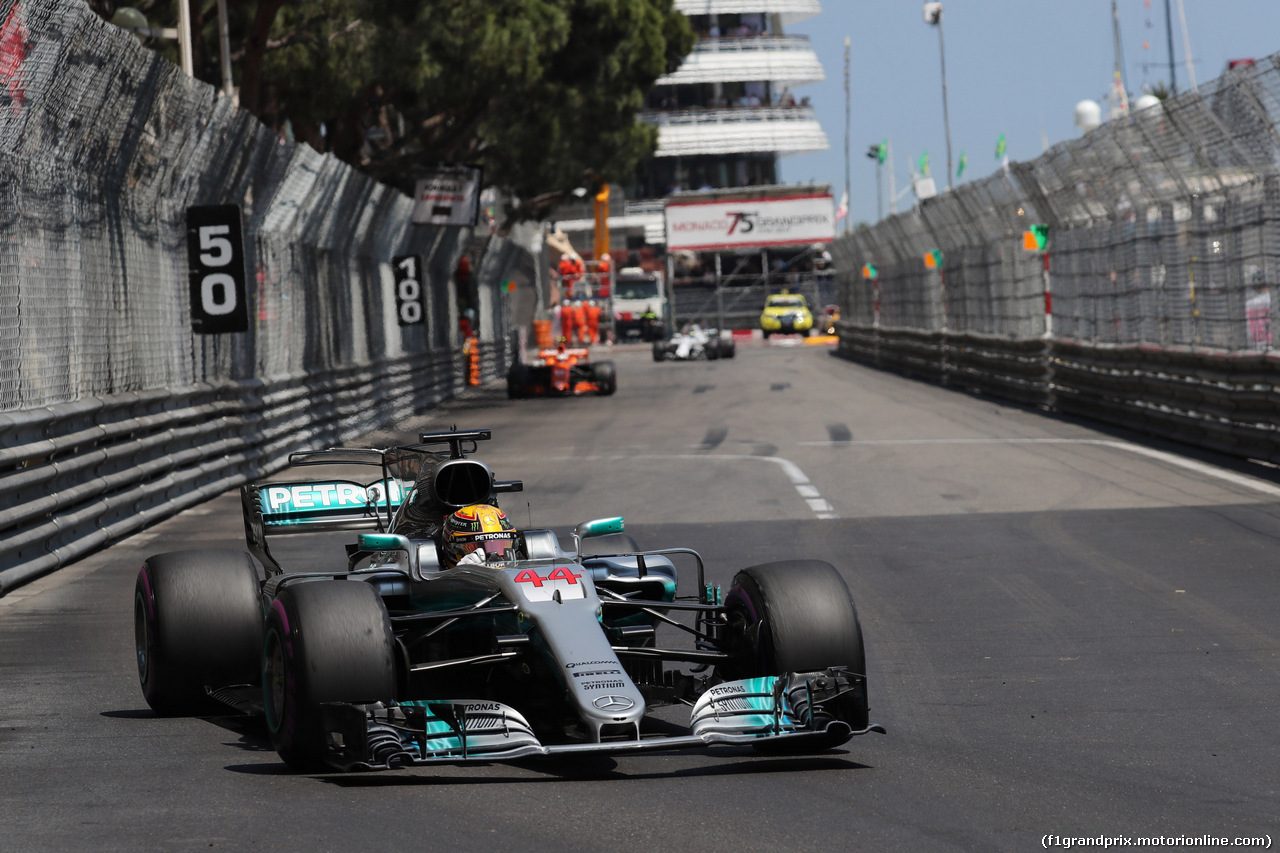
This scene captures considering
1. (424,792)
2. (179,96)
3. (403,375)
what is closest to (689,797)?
(424,792)

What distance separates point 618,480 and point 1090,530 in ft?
17.0

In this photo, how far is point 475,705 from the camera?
5.16 meters

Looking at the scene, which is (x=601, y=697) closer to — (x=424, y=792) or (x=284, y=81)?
(x=424, y=792)

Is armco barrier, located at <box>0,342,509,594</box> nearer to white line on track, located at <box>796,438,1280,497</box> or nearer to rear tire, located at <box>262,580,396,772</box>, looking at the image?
rear tire, located at <box>262,580,396,772</box>

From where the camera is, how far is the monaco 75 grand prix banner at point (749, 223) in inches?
3027

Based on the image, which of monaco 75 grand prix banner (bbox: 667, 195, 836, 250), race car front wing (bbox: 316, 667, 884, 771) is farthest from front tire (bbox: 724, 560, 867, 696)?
monaco 75 grand prix banner (bbox: 667, 195, 836, 250)

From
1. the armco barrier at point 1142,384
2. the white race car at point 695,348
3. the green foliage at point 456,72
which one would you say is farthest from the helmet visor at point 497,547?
the white race car at point 695,348

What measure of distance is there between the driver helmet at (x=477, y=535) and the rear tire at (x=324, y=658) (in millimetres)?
1093

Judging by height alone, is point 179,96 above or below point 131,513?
above

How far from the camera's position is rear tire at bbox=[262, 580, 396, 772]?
514cm

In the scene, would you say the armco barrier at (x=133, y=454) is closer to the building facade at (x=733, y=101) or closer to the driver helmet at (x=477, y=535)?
A: the driver helmet at (x=477, y=535)

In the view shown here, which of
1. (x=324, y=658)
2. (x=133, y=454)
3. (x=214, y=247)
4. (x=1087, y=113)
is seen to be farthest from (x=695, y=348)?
(x=324, y=658)

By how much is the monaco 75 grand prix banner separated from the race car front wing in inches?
2821

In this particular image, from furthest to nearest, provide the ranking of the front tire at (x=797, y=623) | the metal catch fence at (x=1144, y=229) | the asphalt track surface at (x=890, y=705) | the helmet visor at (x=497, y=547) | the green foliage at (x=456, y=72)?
the green foliage at (x=456, y=72), the metal catch fence at (x=1144, y=229), the helmet visor at (x=497, y=547), the front tire at (x=797, y=623), the asphalt track surface at (x=890, y=705)
